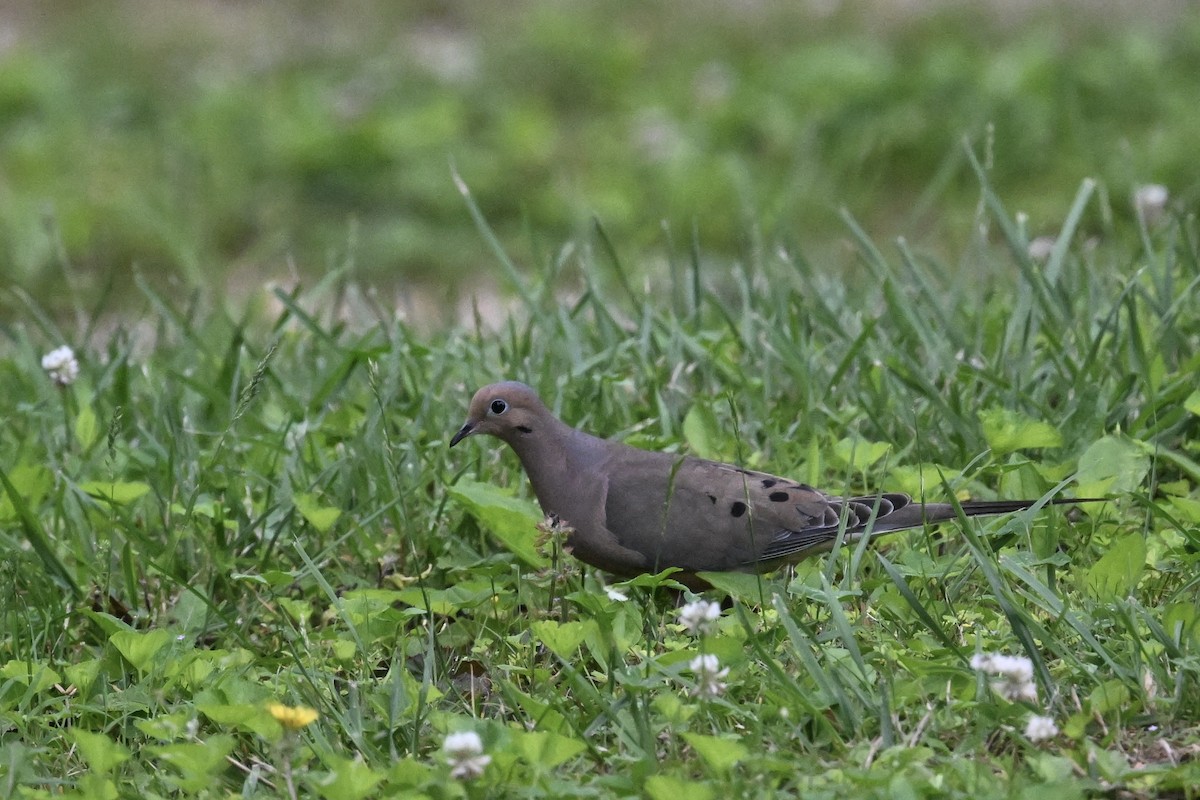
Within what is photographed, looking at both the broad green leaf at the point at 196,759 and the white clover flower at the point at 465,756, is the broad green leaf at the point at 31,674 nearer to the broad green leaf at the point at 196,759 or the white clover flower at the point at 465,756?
the broad green leaf at the point at 196,759

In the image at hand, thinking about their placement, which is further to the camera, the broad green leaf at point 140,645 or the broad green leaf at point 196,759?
the broad green leaf at point 140,645

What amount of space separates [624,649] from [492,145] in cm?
585

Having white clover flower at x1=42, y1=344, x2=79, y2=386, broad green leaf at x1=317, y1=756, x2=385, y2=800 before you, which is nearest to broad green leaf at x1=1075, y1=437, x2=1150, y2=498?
broad green leaf at x1=317, y1=756, x2=385, y2=800

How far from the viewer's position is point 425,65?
983 cm

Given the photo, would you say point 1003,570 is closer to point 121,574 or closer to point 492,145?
point 121,574

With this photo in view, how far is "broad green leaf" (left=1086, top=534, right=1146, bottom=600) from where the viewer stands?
127 inches

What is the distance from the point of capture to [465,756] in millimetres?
2666

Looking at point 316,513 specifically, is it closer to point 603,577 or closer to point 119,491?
point 119,491

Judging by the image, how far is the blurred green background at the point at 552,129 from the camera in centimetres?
770

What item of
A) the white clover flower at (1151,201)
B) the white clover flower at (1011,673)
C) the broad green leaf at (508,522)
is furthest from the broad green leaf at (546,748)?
the white clover flower at (1151,201)

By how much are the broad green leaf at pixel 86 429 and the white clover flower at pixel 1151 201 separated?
3.08m

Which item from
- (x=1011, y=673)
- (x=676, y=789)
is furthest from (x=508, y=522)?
(x=1011, y=673)

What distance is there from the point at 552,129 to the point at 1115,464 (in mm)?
5718

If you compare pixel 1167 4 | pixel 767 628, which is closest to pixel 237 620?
pixel 767 628
